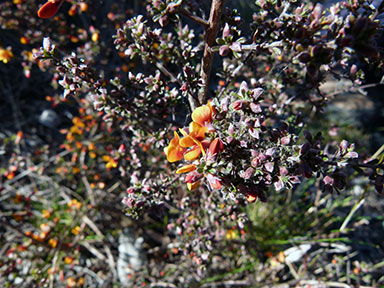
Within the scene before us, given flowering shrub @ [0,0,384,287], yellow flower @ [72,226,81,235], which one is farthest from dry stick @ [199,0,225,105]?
yellow flower @ [72,226,81,235]

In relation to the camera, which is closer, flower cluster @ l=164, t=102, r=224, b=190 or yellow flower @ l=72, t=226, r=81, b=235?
flower cluster @ l=164, t=102, r=224, b=190

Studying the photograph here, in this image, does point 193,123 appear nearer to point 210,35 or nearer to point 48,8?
point 210,35

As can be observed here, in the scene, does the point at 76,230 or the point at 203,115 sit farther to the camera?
the point at 76,230

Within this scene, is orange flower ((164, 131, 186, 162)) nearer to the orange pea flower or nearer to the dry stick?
the dry stick

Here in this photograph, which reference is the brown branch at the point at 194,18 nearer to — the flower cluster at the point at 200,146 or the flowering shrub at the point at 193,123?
the flowering shrub at the point at 193,123

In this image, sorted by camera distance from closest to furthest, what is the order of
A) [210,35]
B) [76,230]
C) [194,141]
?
1. [194,141]
2. [210,35]
3. [76,230]

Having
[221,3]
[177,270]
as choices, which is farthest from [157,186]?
[177,270]

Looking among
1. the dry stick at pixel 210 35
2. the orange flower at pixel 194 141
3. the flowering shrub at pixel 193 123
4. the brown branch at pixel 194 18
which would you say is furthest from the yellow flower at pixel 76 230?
the brown branch at pixel 194 18

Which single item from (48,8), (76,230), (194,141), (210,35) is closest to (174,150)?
(194,141)

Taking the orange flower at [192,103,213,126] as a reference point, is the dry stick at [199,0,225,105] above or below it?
above
